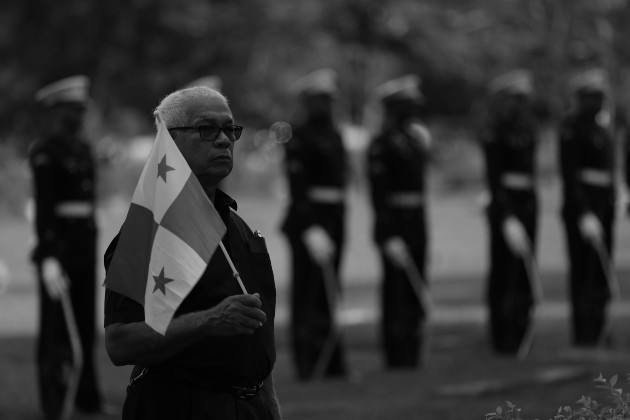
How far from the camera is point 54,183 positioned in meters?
10.4

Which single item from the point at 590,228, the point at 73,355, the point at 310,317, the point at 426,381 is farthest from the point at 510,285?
the point at 73,355

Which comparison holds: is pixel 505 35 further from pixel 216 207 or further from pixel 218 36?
pixel 216 207

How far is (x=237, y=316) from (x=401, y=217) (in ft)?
27.5

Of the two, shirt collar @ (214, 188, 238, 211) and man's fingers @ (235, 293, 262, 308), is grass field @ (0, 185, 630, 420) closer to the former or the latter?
shirt collar @ (214, 188, 238, 211)

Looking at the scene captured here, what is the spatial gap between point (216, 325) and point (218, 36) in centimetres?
3379

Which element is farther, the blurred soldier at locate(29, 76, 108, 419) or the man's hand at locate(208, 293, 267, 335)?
the blurred soldier at locate(29, 76, 108, 419)

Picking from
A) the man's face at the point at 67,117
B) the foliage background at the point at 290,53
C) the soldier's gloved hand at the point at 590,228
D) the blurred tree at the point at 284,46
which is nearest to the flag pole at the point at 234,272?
the man's face at the point at 67,117

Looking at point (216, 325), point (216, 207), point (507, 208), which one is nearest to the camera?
point (216, 325)

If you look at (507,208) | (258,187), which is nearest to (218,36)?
(258,187)

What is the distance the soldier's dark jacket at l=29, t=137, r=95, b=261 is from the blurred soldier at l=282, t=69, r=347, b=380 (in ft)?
7.53

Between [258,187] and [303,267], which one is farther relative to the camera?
[258,187]

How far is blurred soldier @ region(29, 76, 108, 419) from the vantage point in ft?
33.8

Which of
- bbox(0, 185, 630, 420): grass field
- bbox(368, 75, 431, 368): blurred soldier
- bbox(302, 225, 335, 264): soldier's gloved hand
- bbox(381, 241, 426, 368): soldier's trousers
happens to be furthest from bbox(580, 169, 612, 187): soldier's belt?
bbox(302, 225, 335, 264): soldier's gloved hand

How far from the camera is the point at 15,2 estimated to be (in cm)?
3541
